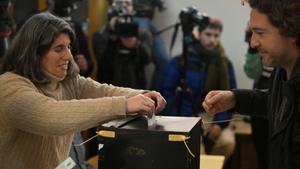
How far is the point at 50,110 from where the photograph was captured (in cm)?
146

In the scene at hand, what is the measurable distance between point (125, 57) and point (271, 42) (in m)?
2.16

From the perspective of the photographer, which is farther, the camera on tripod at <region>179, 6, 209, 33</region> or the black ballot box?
the camera on tripod at <region>179, 6, 209, 33</region>

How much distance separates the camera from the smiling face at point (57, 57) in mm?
1673

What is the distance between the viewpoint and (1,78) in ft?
5.20

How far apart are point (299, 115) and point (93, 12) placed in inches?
119

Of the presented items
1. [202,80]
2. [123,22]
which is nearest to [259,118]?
[202,80]

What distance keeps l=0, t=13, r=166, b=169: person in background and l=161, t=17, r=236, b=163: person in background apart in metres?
1.63

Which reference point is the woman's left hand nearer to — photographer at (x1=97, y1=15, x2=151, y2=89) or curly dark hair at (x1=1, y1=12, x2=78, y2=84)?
curly dark hair at (x1=1, y1=12, x2=78, y2=84)

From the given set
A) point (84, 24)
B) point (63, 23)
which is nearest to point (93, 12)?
point (84, 24)

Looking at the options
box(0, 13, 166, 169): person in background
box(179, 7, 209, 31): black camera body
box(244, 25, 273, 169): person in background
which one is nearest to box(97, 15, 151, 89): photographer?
box(179, 7, 209, 31): black camera body

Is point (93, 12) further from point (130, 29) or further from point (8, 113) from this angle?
point (8, 113)

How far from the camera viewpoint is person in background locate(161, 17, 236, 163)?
11.1 ft

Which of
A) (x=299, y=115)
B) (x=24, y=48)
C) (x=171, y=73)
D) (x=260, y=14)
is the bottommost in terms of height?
(x=171, y=73)

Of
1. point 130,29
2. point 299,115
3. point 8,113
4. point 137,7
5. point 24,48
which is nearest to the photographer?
point 299,115
